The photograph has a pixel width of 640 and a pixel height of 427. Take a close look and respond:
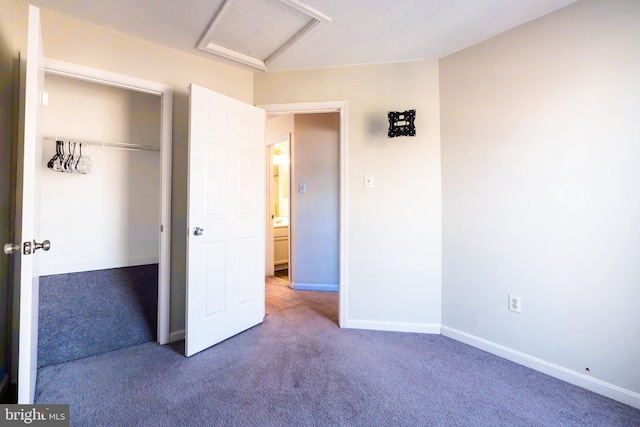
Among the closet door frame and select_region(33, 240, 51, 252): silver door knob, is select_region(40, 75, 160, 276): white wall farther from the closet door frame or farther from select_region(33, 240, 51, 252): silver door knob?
select_region(33, 240, 51, 252): silver door knob

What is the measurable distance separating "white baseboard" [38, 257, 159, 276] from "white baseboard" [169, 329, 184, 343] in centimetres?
66

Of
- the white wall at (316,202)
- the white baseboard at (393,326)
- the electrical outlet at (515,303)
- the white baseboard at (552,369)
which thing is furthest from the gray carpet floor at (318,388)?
the white wall at (316,202)

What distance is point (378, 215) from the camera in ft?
8.09

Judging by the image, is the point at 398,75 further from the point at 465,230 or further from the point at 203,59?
the point at 203,59

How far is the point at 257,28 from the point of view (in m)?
1.99

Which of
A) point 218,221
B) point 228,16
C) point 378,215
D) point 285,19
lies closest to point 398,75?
point 285,19

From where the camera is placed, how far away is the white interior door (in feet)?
6.61

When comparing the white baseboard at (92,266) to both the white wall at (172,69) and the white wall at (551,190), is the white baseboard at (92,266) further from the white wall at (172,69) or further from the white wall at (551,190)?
the white wall at (551,190)

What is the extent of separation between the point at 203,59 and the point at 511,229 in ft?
9.44

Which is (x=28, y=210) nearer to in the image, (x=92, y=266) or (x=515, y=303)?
(x=92, y=266)

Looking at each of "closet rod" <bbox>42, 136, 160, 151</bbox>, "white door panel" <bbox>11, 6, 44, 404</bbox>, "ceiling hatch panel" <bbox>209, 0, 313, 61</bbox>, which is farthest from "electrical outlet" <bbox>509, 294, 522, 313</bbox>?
"closet rod" <bbox>42, 136, 160, 151</bbox>

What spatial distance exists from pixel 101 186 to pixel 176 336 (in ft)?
4.65

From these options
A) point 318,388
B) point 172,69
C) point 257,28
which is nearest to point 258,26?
point 257,28

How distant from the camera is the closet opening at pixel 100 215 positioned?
2014 mm
